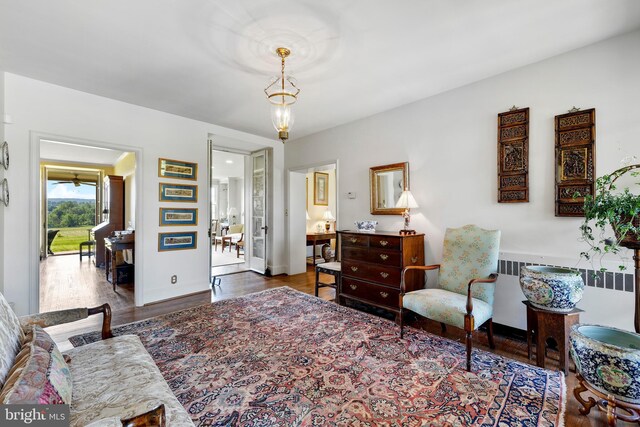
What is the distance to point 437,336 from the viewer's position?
2771mm

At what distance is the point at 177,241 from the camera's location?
4188mm

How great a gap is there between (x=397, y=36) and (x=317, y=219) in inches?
206

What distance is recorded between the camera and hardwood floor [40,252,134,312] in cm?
381

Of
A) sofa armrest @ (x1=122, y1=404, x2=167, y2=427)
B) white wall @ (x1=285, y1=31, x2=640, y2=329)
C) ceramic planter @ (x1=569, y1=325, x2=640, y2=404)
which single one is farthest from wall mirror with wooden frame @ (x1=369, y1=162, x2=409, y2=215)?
sofa armrest @ (x1=122, y1=404, x2=167, y2=427)

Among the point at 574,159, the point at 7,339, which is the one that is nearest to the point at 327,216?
the point at 574,159

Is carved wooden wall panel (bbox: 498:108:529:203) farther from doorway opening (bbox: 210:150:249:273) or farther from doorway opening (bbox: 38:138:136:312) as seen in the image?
doorway opening (bbox: 210:150:249:273)

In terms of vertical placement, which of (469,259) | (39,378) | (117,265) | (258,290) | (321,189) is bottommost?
(258,290)

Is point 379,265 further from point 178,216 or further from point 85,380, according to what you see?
point 178,216

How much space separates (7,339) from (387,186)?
12.0 feet

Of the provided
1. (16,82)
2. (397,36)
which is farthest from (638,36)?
(16,82)

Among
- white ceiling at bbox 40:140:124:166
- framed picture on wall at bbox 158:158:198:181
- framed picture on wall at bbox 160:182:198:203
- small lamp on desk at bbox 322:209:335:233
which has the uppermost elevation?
white ceiling at bbox 40:140:124:166

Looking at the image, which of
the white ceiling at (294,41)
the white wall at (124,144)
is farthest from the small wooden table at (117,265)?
the white ceiling at (294,41)

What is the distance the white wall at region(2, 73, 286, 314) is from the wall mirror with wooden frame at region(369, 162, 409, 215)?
2.52 meters

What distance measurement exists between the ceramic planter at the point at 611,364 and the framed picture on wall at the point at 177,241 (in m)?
4.42
